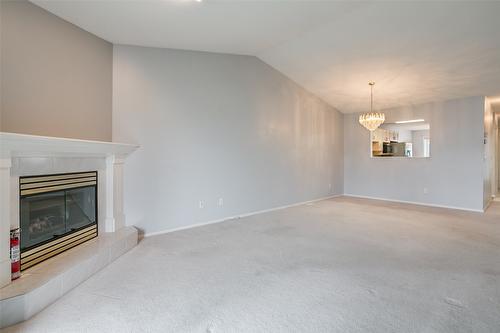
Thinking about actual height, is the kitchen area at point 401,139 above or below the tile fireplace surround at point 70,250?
above

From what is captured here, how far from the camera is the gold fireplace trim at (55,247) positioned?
237 centimetres

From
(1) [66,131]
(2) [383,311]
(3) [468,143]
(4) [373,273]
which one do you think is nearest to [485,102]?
(3) [468,143]

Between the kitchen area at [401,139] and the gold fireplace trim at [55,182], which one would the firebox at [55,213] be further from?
the kitchen area at [401,139]

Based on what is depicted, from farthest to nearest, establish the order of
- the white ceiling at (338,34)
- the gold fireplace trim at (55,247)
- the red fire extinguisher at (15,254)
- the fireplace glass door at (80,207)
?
the white ceiling at (338,34)
the fireplace glass door at (80,207)
the gold fireplace trim at (55,247)
the red fire extinguisher at (15,254)

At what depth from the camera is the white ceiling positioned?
3.10 meters

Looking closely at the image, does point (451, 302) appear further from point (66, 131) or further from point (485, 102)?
point (485, 102)

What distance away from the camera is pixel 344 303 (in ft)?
7.03

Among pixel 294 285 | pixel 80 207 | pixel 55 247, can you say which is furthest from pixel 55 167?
pixel 294 285

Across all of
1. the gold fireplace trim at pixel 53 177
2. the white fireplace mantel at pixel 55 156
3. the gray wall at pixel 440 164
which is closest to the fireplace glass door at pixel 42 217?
the gold fireplace trim at pixel 53 177

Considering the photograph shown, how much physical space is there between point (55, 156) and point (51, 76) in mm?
943

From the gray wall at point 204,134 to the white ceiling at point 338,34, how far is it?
34cm

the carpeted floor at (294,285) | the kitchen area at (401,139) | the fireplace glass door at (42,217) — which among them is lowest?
the carpeted floor at (294,285)

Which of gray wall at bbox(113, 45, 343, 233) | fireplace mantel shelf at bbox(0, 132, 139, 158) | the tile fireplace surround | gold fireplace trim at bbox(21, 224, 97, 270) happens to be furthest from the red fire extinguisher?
gray wall at bbox(113, 45, 343, 233)

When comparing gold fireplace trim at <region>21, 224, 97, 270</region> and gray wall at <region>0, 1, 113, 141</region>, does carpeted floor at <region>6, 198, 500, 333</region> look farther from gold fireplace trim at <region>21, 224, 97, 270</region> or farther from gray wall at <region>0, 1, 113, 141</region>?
gray wall at <region>0, 1, 113, 141</region>
